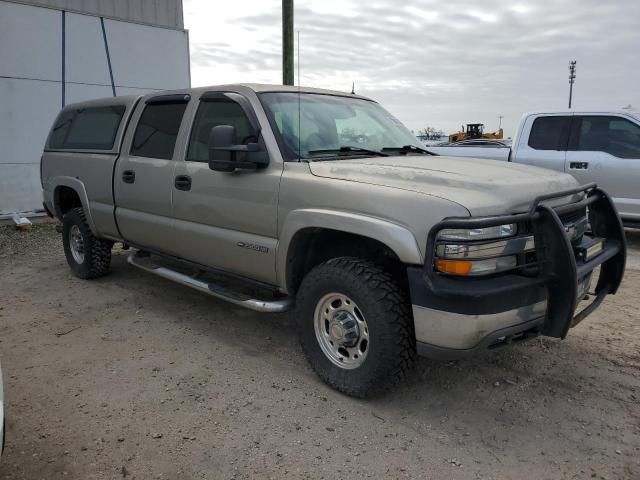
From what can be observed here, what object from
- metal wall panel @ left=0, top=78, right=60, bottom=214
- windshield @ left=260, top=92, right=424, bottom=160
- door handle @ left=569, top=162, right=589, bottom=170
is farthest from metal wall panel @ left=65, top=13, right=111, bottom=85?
door handle @ left=569, top=162, right=589, bottom=170

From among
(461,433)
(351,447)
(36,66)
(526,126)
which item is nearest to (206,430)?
(351,447)

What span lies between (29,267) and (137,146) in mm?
2865

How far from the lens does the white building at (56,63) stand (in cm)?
966

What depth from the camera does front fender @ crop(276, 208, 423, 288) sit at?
2.77m

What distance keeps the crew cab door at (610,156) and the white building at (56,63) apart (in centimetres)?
843

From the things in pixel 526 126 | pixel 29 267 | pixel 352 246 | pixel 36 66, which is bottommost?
pixel 29 267

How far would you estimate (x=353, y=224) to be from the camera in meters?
3.02

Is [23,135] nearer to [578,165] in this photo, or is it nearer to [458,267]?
[578,165]

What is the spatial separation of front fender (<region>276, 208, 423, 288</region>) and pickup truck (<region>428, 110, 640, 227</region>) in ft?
15.1

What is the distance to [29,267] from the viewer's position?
6605 millimetres

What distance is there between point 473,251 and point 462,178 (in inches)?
20.2

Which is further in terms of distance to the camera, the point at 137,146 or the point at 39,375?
the point at 137,146

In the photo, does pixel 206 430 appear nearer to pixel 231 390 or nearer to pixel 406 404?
pixel 231 390

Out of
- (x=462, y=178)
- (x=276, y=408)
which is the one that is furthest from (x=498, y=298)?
(x=276, y=408)
